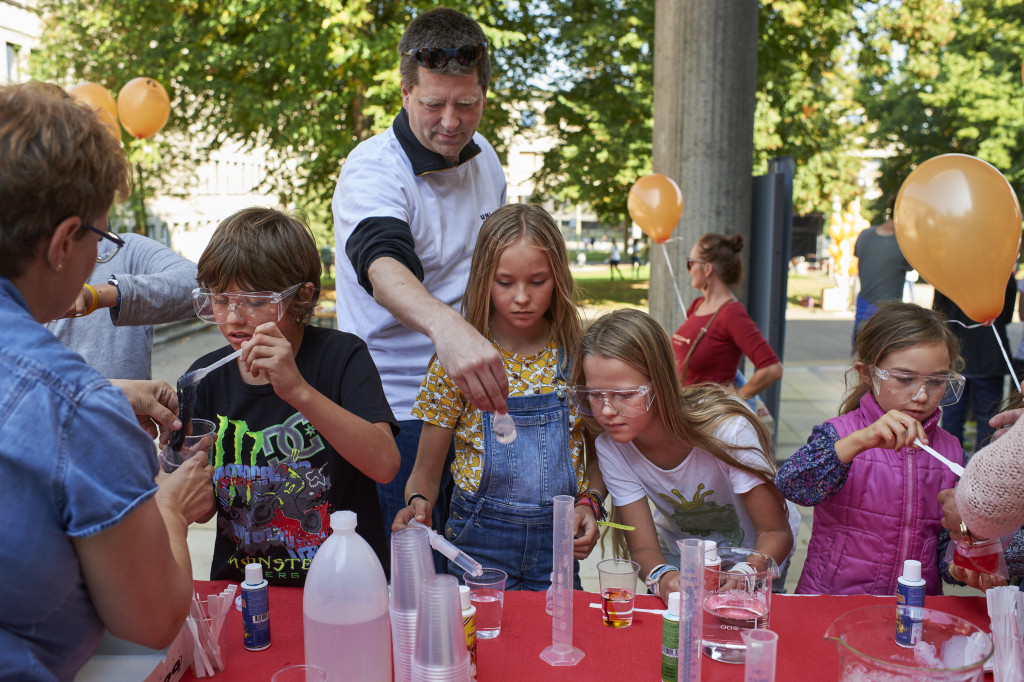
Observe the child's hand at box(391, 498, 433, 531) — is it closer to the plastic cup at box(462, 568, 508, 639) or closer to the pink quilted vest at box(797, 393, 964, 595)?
the plastic cup at box(462, 568, 508, 639)

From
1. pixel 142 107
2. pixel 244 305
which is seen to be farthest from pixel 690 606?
pixel 142 107

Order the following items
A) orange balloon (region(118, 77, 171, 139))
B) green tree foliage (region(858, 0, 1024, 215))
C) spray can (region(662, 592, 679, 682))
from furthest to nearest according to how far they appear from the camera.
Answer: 1. green tree foliage (region(858, 0, 1024, 215))
2. orange balloon (region(118, 77, 171, 139))
3. spray can (region(662, 592, 679, 682))

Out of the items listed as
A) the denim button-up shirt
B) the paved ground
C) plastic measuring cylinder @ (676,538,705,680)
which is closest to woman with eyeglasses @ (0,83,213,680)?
the denim button-up shirt

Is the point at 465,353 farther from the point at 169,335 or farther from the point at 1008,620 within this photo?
the point at 169,335

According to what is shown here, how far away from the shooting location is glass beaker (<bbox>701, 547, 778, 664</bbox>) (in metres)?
1.57

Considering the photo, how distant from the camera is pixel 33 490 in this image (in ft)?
3.18

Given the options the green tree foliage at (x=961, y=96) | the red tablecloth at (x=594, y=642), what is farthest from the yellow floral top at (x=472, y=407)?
the green tree foliage at (x=961, y=96)

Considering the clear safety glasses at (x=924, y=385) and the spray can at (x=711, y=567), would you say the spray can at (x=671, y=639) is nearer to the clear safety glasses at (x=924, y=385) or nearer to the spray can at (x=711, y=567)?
the spray can at (x=711, y=567)

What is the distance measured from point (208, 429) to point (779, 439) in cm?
568

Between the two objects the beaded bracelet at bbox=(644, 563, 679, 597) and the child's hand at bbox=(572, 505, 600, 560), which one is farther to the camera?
the child's hand at bbox=(572, 505, 600, 560)

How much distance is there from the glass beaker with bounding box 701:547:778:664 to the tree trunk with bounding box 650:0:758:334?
13.3 feet

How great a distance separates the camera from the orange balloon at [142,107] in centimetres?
725

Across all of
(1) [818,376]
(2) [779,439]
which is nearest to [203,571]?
(2) [779,439]

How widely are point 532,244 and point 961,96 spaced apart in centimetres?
2304
